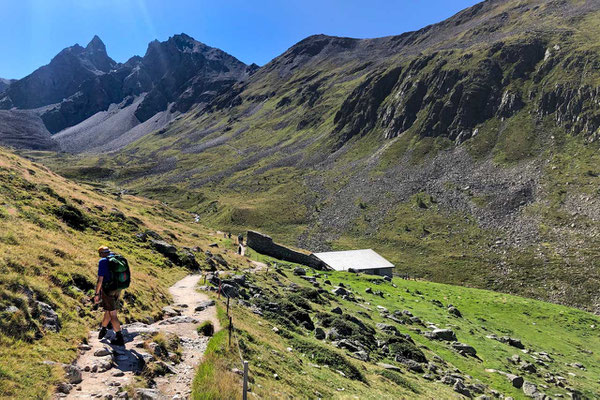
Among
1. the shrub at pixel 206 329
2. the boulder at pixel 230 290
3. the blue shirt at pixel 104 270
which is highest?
the blue shirt at pixel 104 270

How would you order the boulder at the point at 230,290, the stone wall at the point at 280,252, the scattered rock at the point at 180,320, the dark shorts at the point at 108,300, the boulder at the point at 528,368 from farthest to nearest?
the stone wall at the point at 280,252 < the boulder at the point at 528,368 < the boulder at the point at 230,290 < the scattered rock at the point at 180,320 < the dark shorts at the point at 108,300

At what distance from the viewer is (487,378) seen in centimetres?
A: 2398

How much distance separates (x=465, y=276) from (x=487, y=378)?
4559 centimetres

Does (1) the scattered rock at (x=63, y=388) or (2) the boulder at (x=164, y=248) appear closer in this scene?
(1) the scattered rock at (x=63, y=388)

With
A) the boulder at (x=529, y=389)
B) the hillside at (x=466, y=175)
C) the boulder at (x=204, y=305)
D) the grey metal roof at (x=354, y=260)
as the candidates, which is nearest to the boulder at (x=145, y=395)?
the boulder at (x=204, y=305)

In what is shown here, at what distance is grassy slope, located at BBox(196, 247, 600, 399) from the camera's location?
13.9 m

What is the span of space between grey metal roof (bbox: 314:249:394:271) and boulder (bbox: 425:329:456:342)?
29.6 metres

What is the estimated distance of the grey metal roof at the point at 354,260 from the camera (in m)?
61.9

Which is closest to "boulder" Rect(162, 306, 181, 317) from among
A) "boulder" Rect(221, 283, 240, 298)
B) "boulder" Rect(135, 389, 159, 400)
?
"boulder" Rect(221, 283, 240, 298)

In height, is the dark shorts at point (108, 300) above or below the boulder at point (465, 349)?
above

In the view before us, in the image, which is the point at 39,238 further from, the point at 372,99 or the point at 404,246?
the point at 372,99

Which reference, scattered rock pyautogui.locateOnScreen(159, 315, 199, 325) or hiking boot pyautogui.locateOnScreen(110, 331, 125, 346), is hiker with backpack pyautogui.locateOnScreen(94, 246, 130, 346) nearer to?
hiking boot pyautogui.locateOnScreen(110, 331, 125, 346)

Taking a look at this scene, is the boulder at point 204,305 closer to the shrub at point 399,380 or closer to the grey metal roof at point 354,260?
the shrub at point 399,380

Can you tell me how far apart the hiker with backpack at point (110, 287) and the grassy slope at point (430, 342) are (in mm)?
3781
